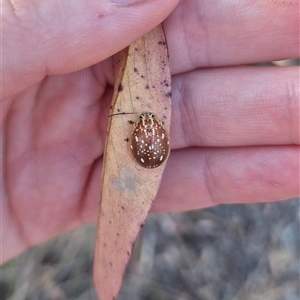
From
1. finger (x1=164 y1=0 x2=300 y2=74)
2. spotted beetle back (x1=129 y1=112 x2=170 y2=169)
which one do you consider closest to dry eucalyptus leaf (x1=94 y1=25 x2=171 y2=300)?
spotted beetle back (x1=129 y1=112 x2=170 y2=169)

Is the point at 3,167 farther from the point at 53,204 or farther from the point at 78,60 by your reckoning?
the point at 78,60

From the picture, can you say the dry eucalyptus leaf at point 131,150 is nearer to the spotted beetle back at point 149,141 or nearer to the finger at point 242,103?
the spotted beetle back at point 149,141

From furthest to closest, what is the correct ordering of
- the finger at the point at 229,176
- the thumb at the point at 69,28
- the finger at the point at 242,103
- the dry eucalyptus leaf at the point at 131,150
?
the finger at the point at 229,176 < the finger at the point at 242,103 < the dry eucalyptus leaf at the point at 131,150 < the thumb at the point at 69,28

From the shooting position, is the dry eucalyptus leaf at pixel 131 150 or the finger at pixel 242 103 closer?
the dry eucalyptus leaf at pixel 131 150

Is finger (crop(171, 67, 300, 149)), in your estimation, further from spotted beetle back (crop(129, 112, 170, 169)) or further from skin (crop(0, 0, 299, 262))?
spotted beetle back (crop(129, 112, 170, 169))

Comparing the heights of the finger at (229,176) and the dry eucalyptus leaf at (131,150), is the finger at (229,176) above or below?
below

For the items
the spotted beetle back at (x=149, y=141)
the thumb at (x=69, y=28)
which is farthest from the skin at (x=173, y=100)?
the spotted beetle back at (x=149, y=141)
